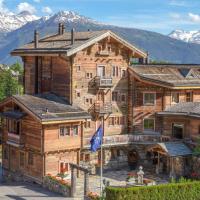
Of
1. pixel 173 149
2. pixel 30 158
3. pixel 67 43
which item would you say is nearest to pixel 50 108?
pixel 30 158

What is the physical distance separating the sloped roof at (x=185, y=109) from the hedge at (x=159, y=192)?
1172 cm

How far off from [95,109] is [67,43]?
25.6ft

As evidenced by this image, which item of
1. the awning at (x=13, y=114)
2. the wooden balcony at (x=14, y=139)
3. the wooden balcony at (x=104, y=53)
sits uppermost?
the wooden balcony at (x=104, y=53)

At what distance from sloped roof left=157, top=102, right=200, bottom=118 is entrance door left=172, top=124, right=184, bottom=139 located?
1523 mm

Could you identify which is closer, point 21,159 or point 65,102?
point 65,102

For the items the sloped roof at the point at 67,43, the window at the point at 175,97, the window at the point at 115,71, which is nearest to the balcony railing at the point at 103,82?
the window at the point at 115,71

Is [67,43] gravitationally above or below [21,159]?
above

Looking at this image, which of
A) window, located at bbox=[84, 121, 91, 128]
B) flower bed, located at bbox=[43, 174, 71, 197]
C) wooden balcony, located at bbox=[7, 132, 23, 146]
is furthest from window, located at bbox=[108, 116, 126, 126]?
flower bed, located at bbox=[43, 174, 71, 197]

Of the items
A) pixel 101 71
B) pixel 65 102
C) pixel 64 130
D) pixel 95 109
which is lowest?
pixel 64 130

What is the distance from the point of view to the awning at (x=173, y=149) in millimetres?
52047

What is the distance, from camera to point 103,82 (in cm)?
5553

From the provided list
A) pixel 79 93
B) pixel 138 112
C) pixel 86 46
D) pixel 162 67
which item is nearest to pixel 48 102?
pixel 79 93

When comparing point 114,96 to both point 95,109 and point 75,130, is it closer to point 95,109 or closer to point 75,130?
point 95,109

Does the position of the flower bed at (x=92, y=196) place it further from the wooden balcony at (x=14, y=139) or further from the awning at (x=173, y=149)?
the wooden balcony at (x=14, y=139)
